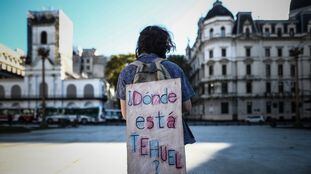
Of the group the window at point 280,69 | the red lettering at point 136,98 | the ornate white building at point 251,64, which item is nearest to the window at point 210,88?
the ornate white building at point 251,64

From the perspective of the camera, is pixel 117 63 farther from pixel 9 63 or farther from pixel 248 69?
pixel 9 63

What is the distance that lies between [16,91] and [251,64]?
43744mm

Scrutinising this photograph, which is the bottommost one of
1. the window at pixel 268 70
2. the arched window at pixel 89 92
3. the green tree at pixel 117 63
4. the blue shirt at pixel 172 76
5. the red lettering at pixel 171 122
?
the red lettering at pixel 171 122

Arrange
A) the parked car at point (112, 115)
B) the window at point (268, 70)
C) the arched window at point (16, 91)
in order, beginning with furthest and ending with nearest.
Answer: the arched window at point (16, 91) → the window at point (268, 70) → the parked car at point (112, 115)

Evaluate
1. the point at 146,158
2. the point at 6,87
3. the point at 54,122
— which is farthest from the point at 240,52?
the point at 146,158

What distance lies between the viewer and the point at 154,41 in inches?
126

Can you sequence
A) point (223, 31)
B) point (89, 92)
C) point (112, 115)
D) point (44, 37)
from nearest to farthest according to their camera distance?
point (112, 115) < point (223, 31) < point (89, 92) < point (44, 37)

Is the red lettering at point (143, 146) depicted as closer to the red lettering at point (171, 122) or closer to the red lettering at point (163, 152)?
the red lettering at point (163, 152)

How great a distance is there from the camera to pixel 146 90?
2855 millimetres

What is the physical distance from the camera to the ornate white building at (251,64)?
179ft

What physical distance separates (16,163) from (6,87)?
62.0 metres

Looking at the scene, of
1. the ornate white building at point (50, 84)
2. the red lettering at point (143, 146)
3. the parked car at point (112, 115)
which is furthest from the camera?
the ornate white building at point (50, 84)

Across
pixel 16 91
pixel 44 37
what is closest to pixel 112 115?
pixel 16 91

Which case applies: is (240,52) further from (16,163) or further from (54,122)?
(16,163)
